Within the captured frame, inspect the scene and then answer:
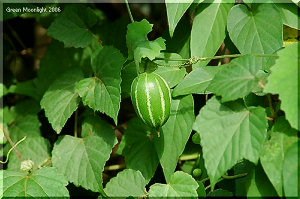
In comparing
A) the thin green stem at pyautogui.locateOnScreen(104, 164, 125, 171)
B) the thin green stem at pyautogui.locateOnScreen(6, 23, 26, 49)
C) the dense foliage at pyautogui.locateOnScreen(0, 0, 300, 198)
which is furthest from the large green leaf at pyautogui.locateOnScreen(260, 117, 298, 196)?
the thin green stem at pyautogui.locateOnScreen(6, 23, 26, 49)

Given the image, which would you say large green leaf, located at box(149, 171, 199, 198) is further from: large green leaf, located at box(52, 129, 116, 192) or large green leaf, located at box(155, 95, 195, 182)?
large green leaf, located at box(52, 129, 116, 192)

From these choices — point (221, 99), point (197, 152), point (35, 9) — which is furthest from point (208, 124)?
point (35, 9)

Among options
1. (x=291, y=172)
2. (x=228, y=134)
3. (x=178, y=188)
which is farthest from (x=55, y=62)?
(x=291, y=172)

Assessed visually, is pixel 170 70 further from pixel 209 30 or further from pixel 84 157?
pixel 84 157

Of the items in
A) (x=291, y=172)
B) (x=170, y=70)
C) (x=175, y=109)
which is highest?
(x=170, y=70)

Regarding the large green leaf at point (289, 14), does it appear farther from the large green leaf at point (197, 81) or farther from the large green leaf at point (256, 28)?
the large green leaf at point (197, 81)

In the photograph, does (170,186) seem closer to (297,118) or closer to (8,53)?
(297,118)
